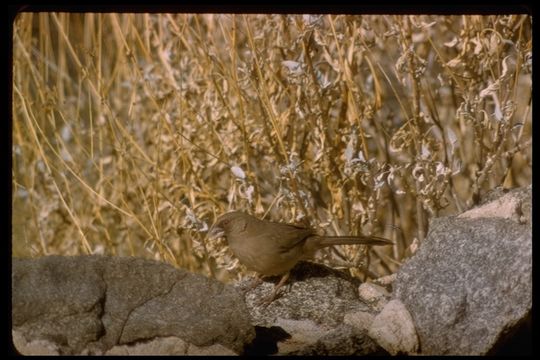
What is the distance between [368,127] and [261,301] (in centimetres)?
173

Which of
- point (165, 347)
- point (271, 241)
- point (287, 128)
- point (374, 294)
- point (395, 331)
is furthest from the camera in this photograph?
point (287, 128)

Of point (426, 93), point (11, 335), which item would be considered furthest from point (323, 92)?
point (11, 335)

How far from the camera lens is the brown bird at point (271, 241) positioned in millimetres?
3500

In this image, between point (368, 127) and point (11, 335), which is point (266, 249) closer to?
point (11, 335)

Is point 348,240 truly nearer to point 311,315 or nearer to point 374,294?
point 374,294

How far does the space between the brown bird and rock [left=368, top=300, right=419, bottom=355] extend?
0.51 m

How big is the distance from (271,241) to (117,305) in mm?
804

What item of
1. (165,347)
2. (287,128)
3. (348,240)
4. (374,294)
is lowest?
(165,347)

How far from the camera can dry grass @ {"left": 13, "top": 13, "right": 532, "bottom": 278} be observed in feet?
12.0

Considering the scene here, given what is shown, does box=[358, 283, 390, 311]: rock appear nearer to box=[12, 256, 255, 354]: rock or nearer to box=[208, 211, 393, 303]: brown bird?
box=[208, 211, 393, 303]: brown bird

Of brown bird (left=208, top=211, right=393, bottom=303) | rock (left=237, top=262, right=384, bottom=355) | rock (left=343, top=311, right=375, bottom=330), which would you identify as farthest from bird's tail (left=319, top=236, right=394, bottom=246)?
rock (left=343, top=311, right=375, bottom=330)

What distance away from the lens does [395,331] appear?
3105 millimetres

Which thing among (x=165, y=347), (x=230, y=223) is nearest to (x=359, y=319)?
(x=230, y=223)

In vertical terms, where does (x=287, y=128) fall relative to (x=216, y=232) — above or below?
above
